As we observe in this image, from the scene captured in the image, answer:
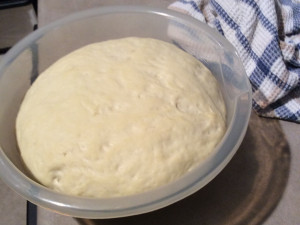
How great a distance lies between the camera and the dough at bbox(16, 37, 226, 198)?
464 millimetres

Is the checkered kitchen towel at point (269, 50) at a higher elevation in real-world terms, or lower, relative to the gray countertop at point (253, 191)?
higher

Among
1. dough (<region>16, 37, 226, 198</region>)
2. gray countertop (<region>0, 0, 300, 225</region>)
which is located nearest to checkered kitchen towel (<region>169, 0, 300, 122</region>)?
gray countertop (<region>0, 0, 300, 225</region>)

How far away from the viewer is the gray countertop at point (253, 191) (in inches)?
21.2

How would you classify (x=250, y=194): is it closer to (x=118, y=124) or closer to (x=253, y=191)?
(x=253, y=191)

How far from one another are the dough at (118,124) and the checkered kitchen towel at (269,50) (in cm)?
15

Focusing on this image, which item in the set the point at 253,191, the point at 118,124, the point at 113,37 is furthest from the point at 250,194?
the point at 113,37

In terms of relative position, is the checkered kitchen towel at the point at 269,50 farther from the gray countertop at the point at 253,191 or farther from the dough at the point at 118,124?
the dough at the point at 118,124

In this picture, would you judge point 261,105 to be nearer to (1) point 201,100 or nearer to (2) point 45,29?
(1) point 201,100

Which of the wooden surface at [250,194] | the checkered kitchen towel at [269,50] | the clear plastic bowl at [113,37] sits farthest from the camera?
the checkered kitchen towel at [269,50]

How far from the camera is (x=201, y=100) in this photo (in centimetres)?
53

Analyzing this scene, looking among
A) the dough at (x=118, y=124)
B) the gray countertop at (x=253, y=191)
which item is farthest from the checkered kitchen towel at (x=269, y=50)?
the dough at (x=118, y=124)

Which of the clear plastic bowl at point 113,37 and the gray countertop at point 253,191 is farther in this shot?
the gray countertop at point 253,191

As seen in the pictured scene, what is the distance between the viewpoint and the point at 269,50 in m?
0.67

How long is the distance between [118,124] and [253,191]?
0.26m
